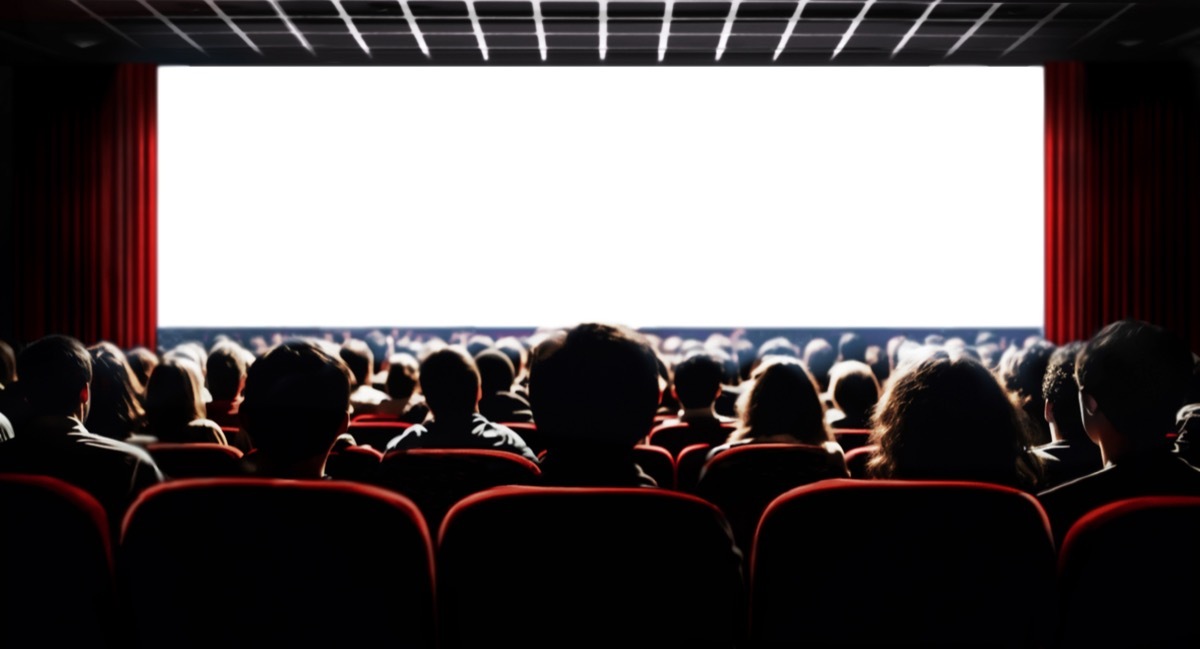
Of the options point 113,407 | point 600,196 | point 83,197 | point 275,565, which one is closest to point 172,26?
point 83,197

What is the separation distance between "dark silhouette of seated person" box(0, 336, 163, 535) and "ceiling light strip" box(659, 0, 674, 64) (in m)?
6.70

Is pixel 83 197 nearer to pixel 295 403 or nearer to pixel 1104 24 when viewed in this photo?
pixel 295 403

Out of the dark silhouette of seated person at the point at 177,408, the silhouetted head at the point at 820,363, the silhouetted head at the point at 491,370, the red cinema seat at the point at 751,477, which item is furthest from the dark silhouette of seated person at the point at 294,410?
the silhouetted head at the point at 820,363

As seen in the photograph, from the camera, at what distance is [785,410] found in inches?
127

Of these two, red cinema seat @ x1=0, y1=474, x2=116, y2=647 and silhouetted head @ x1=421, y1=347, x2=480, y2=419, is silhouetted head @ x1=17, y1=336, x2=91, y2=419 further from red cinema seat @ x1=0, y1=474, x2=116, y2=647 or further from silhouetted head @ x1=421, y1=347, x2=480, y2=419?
red cinema seat @ x1=0, y1=474, x2=116, y2=647

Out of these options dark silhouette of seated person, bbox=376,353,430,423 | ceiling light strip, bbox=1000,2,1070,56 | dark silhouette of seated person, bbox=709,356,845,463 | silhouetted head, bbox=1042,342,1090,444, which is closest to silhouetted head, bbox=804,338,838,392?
dark silhouette of seated person, bbox=376,353,430,423

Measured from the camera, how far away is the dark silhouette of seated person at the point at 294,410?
6.81ft

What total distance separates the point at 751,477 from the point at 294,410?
127 cm

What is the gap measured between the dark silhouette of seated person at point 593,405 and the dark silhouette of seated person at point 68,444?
1.13m

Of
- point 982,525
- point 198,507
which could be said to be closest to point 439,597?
point 198,507

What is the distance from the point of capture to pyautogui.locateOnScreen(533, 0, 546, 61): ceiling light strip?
866 centimetres

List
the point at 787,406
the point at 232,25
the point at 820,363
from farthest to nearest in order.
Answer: the point at 232,25 < the point at 820,363 < the point at 787,406

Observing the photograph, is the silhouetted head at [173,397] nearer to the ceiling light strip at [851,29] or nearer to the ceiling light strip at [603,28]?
the ceiling light strip at [603,28]

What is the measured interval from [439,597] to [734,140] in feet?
34.0
